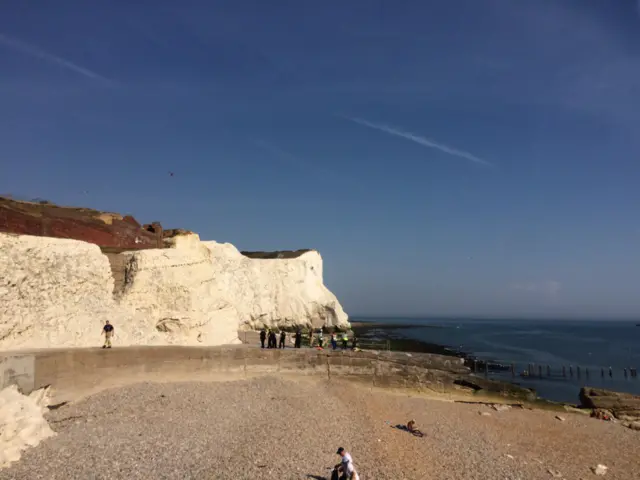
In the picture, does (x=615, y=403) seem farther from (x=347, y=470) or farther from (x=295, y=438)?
(x=347, y=470)

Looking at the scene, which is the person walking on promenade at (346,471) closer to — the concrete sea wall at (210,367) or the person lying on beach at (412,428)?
the person lying on beach at (412,428)

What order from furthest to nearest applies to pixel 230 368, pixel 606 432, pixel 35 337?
pixel 230 368 < pixel 606 432 < pixel 35 337

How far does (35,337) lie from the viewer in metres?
15.2

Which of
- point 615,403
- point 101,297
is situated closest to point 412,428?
point 101,297

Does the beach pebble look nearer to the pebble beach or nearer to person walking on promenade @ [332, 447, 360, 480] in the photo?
the pebble beach

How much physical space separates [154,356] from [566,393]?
2335 cm

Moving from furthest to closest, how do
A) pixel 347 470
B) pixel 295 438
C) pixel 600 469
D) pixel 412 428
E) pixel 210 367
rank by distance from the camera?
pixel 210 367
pixel 412 428
pixel 600 469
pixel 295 438
pixel 347 470

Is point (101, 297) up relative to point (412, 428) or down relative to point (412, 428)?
up

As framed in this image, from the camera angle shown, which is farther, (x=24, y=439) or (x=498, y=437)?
(x=498, y=437)

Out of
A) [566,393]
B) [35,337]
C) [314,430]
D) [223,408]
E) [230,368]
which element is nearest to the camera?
[314,430]

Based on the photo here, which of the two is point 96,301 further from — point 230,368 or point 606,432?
point 606,432

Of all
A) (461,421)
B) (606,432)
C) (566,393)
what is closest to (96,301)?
(461,421)

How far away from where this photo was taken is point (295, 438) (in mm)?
11578

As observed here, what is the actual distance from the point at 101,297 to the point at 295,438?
10282 mm
